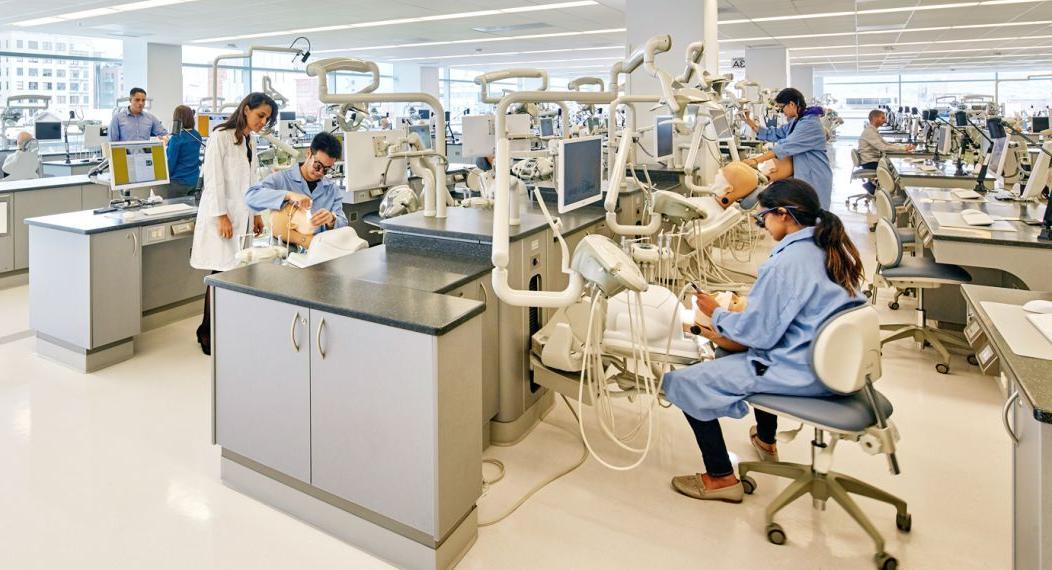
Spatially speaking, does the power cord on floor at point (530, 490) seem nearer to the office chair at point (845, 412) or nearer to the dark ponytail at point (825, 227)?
the office chair at point (845, 412)

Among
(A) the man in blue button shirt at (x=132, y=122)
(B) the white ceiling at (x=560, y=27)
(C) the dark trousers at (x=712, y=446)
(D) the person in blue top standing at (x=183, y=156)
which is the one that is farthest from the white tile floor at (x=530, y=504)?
(B) the white ceiling at (x=560, y=27)

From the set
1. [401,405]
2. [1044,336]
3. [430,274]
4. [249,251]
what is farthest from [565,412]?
[1044,336]

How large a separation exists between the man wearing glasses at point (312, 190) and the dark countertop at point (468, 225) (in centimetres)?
36

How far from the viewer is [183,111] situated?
5.09 metres

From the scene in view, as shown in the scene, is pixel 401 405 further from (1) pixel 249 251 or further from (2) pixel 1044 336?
(2) pixel 1044 336

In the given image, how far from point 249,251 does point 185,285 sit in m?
2.08

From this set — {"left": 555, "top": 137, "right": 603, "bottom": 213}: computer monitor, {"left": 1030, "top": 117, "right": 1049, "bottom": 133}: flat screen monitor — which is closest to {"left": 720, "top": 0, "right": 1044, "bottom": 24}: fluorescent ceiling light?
{"left": 1030, "top": 117, "right": 1049, "bottom": 133}: flat screen monitor

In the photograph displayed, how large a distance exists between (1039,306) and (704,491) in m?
1.12

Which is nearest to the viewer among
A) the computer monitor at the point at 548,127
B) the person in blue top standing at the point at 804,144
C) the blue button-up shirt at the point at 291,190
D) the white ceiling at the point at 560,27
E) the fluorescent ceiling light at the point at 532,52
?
the blue button-up shirt at the point at 291,190

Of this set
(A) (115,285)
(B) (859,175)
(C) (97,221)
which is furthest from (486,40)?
(A) (115,285)

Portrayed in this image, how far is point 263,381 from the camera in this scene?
7.04 feet

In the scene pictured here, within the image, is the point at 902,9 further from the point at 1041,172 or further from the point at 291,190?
the point at 291,190

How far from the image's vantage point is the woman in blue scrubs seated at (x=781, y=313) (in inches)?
76.5

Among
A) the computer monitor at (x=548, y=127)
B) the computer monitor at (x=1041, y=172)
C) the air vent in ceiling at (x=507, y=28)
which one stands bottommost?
the computer monitor at (x=1041, y=172)
